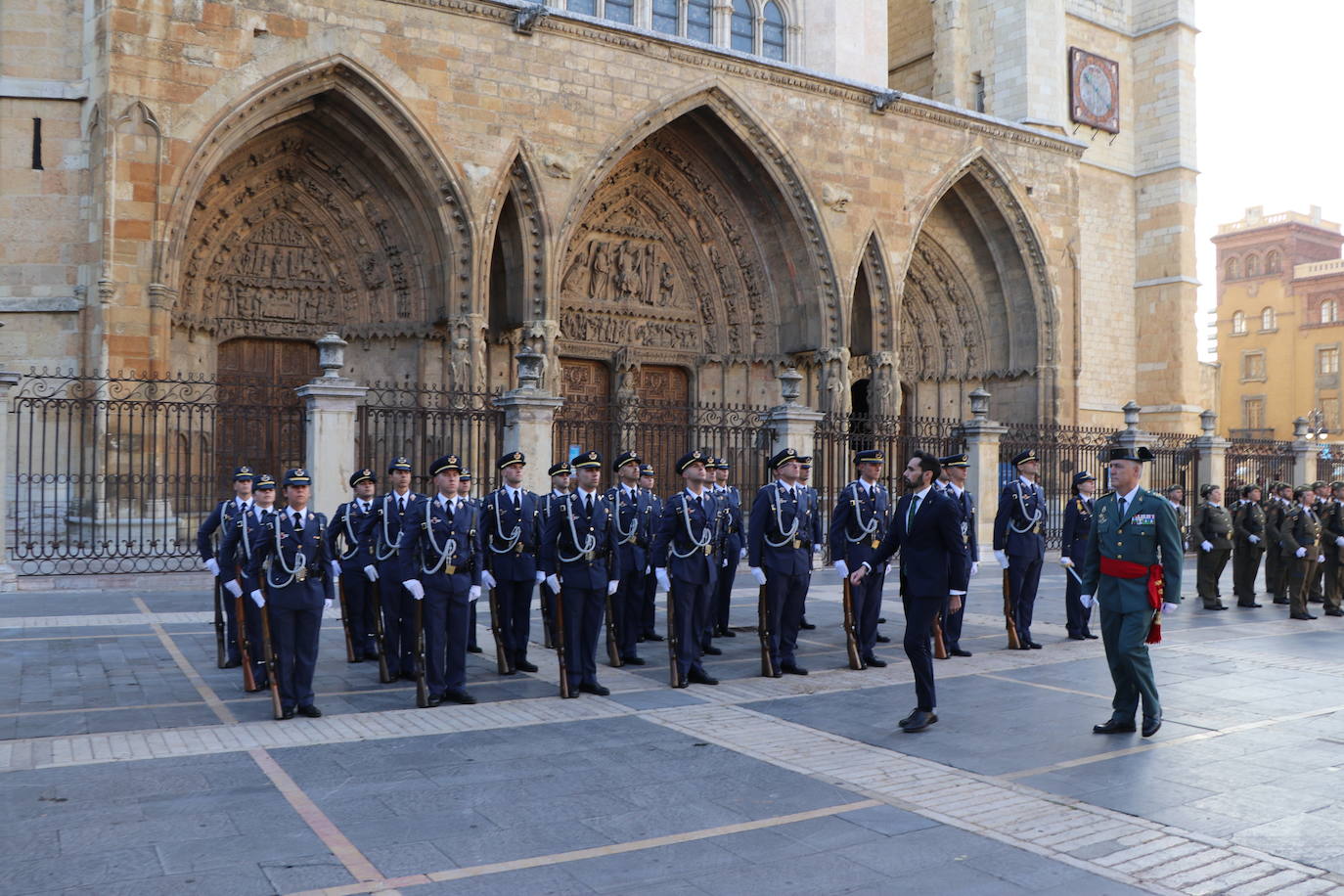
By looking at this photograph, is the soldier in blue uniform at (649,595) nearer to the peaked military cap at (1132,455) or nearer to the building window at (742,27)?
the peaked military cap at (1132,455)

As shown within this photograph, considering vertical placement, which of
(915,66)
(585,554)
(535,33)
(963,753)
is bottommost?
(963,753)

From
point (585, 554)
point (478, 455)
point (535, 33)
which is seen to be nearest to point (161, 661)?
point (585, 554)

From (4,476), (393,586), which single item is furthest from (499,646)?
(4,476)

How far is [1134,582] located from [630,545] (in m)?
4.08

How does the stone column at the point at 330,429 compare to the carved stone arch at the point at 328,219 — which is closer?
the stone column at the point at 330,429

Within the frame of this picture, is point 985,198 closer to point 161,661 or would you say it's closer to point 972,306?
point 972,306

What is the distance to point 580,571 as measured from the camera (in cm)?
759

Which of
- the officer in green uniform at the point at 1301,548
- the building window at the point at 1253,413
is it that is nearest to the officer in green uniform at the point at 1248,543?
the officer in green uniform at the point at 1301,548

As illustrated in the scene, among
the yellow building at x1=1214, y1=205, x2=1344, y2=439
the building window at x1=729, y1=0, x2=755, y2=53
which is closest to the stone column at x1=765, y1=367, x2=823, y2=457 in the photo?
the building window at x1=729, y1=0, x2=755, y2=53

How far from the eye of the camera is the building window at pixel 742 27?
22.5 metres

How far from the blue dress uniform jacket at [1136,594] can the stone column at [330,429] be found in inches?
305

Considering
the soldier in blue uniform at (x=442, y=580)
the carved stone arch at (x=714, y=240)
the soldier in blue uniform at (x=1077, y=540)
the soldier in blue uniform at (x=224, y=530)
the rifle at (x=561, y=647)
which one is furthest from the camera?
the carved stone arch at (x=714, y=240)

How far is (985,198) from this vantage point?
23.7 metres

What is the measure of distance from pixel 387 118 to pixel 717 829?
48.0ft
